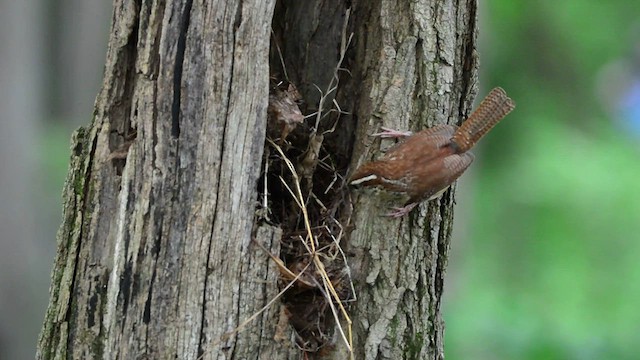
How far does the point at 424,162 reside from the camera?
229 centimetres

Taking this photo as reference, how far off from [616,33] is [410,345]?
5.85m

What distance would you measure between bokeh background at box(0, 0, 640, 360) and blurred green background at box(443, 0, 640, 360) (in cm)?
1

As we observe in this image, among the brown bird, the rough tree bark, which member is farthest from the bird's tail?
the rough tree bark

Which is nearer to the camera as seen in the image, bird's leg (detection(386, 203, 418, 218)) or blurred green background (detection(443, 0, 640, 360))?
bird's leg (detection(386, 203, 418, 218))

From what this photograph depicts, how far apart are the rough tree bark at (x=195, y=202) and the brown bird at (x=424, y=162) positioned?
0.06m

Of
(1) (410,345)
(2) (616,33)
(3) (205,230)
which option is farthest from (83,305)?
(2) (616,33)

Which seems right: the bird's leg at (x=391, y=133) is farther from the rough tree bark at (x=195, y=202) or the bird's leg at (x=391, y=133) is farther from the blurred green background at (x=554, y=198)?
the blurred green background at (x=554, y=198)

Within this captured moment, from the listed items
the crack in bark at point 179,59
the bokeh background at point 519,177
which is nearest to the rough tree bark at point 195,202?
the crack in bark at point 179,59

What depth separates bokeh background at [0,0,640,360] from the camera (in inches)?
139

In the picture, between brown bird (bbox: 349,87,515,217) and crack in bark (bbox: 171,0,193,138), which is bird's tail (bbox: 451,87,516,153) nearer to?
brown bird (bbox: 349,87,515,217)

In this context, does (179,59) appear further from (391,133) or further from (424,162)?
(424,162)

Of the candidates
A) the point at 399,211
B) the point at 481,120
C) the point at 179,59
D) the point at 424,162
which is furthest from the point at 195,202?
the point at 481,120

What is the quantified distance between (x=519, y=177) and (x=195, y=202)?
15.7 ft

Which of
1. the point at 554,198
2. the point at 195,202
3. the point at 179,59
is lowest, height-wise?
the point at 195,202
